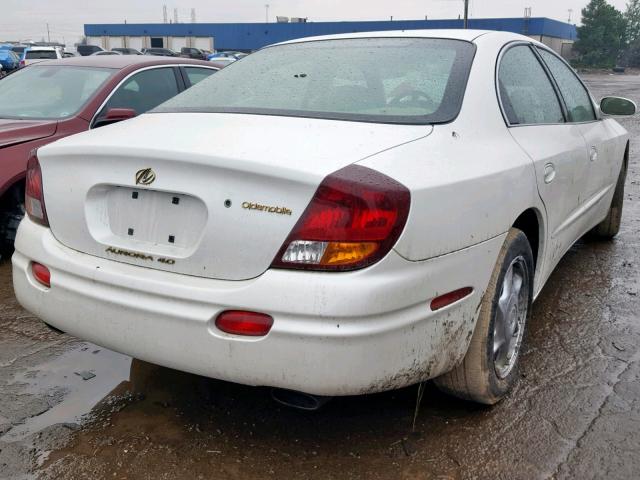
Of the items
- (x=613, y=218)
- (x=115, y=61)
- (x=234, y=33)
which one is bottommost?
(x=613, y=218)

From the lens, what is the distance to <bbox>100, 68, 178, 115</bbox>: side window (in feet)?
17.0

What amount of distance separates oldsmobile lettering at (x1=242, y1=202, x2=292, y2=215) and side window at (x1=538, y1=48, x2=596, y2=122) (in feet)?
7.64

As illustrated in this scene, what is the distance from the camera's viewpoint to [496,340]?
8.79ft

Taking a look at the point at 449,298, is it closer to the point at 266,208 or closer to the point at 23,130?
the point at 266,208

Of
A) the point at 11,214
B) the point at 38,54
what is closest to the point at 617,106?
the point at 11,214

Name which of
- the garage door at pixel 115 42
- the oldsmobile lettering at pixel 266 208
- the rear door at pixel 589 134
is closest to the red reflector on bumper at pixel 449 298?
the oldsmobile lettering at pixel 266 208

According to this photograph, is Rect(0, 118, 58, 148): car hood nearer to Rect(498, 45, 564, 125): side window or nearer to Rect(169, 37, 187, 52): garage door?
Rect(498, 45, 564, 125): side window

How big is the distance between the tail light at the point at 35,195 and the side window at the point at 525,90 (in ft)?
6.41

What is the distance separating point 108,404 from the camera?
2.76 m

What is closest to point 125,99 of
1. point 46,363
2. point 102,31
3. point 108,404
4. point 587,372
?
point 46,363

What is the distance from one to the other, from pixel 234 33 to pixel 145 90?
7197cm

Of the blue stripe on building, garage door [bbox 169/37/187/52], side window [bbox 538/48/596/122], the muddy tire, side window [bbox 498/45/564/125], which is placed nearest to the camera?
side window [bbox 498/45/564/125]

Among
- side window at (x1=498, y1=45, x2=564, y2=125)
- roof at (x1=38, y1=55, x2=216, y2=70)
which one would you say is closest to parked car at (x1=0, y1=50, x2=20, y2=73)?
roof at (x1=38, y1=55, x2=216, y2=70)

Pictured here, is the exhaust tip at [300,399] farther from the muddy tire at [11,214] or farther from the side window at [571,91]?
the muddy tire at [11,214]
